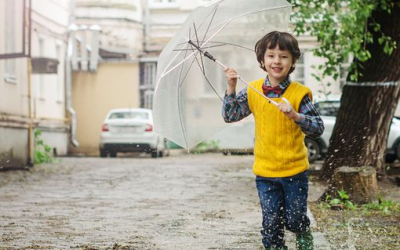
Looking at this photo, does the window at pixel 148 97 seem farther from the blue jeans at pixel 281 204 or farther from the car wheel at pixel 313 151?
the blue jeans at pixel 281 204

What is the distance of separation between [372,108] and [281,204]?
8.83m

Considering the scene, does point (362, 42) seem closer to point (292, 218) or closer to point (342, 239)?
point (342, 239)

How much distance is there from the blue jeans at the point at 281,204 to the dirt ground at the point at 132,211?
57.9 inches

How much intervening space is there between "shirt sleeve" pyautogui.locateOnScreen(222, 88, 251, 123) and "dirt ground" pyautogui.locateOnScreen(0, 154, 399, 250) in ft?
5.89

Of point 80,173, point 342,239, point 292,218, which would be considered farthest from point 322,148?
point 292,218

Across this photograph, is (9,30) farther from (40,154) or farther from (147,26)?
(147,26)

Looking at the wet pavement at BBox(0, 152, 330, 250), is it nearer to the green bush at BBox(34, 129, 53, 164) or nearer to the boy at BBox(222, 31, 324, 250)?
the boy at BBox(222, 31, 324, 250)

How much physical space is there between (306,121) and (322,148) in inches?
686

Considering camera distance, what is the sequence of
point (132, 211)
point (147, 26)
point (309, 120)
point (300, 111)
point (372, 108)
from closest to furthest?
point (309, 120)
point (300, 111)
point (132, 211)
point (372, 108)
point (147, 26)

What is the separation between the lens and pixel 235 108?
19.4 feet

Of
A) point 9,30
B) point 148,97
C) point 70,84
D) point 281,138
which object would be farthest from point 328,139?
point 281,138

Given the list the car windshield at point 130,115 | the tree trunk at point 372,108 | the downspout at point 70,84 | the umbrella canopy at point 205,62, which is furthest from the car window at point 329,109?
the umbrella canopy at point 205,62

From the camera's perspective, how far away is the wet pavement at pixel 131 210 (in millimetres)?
7883

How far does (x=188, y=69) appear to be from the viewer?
6.86 metres
